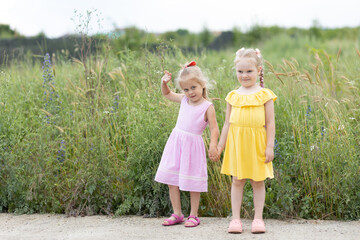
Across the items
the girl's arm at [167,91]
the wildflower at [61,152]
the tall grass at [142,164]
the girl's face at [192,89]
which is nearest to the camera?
the girl's face at [192,89]

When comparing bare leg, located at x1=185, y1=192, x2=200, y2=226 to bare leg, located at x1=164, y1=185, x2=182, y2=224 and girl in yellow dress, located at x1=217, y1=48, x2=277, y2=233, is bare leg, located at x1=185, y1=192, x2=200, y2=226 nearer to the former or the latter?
bare leg, located at x1=164, y1=185, x2=182, y2=224

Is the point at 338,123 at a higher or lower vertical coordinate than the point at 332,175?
higher

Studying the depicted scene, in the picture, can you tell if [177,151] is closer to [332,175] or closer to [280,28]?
[332,175]

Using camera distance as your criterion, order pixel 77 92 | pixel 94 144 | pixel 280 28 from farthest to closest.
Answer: pixel 280 28, pixel 77 92, pixel 94 144

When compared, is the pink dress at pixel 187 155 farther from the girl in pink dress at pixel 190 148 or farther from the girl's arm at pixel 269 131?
the girl's arm at pixel 269 131

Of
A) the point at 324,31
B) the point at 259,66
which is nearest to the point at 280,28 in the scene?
the point at 324,31

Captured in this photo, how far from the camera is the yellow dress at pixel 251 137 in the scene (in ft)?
12.7

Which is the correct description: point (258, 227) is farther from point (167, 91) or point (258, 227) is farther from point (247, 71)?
point (167, 91)

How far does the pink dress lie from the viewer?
412 cm

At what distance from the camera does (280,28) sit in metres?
21.3

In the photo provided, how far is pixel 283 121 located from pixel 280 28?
55.5 ft

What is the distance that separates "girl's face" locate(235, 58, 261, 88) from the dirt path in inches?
51.2

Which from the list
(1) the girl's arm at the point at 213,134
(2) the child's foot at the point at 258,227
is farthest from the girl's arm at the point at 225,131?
(2) the child's foot at the point at 258,227

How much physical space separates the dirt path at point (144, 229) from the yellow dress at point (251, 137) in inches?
21.1
